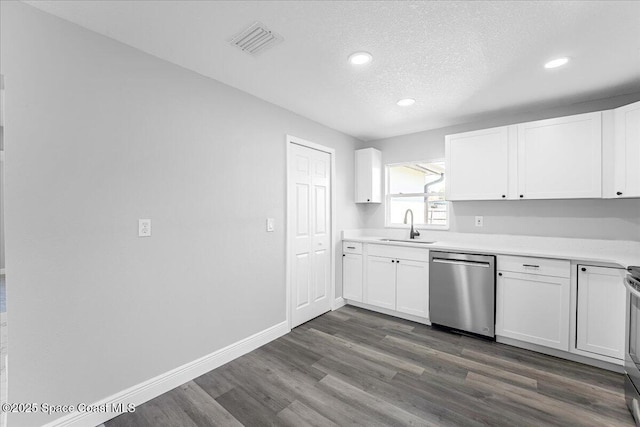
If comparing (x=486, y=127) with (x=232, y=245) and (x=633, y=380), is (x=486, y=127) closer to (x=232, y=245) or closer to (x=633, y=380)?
(x=633, y=380)

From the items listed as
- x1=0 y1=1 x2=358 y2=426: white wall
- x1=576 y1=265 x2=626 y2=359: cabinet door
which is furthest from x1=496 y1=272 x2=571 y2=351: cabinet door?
x1=0 y1=1 x2=358 y2=426: white wall

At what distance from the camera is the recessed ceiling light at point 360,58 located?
2006mm

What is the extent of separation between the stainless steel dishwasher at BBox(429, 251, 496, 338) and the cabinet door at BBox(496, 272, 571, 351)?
95 millimetres

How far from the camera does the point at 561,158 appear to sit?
273 centimetres

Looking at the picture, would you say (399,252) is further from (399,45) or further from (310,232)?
(399,45)

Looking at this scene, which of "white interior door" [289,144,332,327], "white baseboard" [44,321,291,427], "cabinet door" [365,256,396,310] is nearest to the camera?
"white baseboard" [44,321,291,427]

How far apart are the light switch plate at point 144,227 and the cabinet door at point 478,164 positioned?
3175 millimetres

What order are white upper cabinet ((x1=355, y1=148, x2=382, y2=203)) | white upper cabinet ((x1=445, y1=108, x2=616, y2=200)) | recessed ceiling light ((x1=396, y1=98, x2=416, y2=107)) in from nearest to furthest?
white upper cabinet ((x1=445, y1=108, x2=616, y2=200)) < recessed ceiling light ((x1=396, y1=98, x2=416, y2=107)) < white upper cabinet ((x1=355, y1=148, x2=382, y2=203))

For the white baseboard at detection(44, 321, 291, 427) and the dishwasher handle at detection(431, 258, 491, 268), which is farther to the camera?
the dishwasher handle at detection(431, 258, 491, 268)

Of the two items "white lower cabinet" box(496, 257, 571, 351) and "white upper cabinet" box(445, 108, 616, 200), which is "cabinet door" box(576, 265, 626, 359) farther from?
"white upper cabinet" box(445, 108, 616, 200)

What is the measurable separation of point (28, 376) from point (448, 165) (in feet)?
13.1

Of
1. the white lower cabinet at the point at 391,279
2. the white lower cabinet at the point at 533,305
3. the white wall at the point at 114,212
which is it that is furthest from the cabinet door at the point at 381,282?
the white wall at the point at 114,212

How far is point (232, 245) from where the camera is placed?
2.55m

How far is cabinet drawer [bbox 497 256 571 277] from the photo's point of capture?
2510 millimetres
